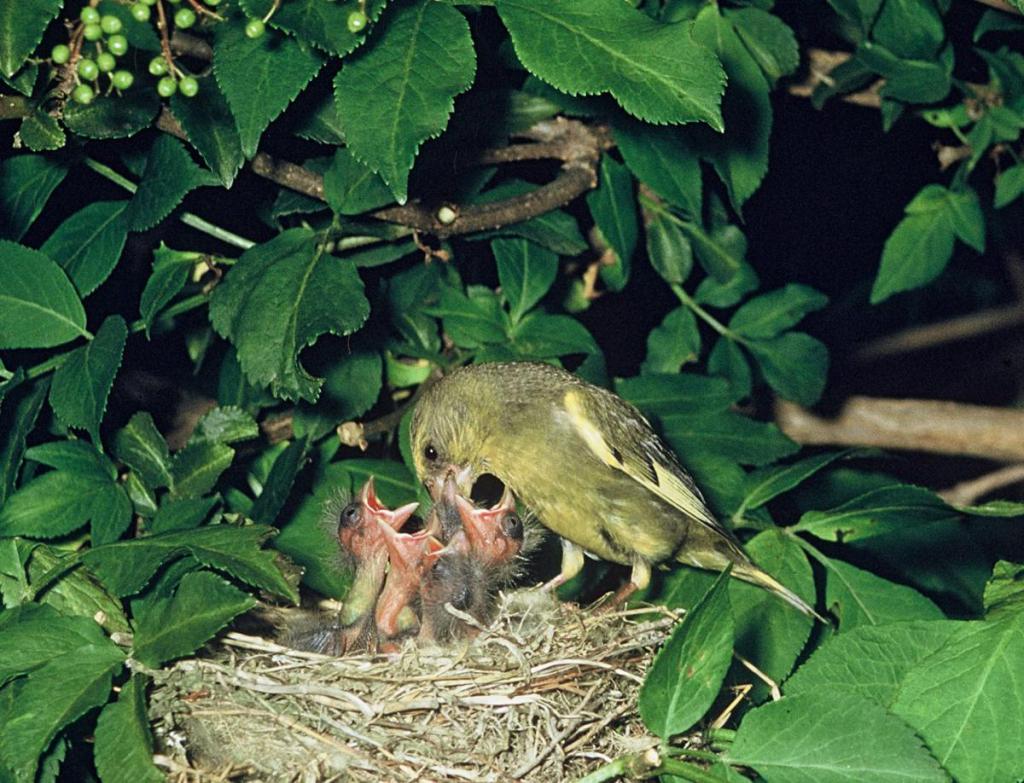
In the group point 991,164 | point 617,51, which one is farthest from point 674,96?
point 991,164

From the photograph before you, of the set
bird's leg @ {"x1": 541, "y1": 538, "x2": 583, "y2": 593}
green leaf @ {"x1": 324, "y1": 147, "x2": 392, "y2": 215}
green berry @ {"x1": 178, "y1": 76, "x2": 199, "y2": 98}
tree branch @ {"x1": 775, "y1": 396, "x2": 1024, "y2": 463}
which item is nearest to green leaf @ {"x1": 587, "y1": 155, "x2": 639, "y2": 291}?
green leaf @ {"x1": 324, "y1": 147, "x2": 392, "y2": 215}

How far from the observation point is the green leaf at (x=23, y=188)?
2.51m

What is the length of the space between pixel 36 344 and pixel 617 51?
1.24 m

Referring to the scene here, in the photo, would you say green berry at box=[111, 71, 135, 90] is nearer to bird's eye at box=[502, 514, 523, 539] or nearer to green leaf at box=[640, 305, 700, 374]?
bird's eye at box=[502, 514, 523, 539]

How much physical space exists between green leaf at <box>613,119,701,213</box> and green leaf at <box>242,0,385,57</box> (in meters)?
0.95

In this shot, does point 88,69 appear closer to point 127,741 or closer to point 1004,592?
point 127,741

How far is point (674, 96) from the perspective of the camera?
2006 mm

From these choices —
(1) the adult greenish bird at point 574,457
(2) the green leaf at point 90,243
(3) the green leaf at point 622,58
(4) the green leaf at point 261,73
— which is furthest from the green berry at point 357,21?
(1) the adult greenish bird at point 574,457

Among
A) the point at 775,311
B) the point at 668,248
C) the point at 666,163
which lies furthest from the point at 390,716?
the point at 775,311

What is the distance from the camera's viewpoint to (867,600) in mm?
2646

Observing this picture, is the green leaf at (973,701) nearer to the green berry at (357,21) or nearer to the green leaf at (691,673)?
the green leaf at (691,673)

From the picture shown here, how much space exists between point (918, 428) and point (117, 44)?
276 centimetres

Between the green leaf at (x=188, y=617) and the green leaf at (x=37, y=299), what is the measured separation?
629 mm

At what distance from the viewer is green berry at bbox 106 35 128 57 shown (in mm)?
2150
